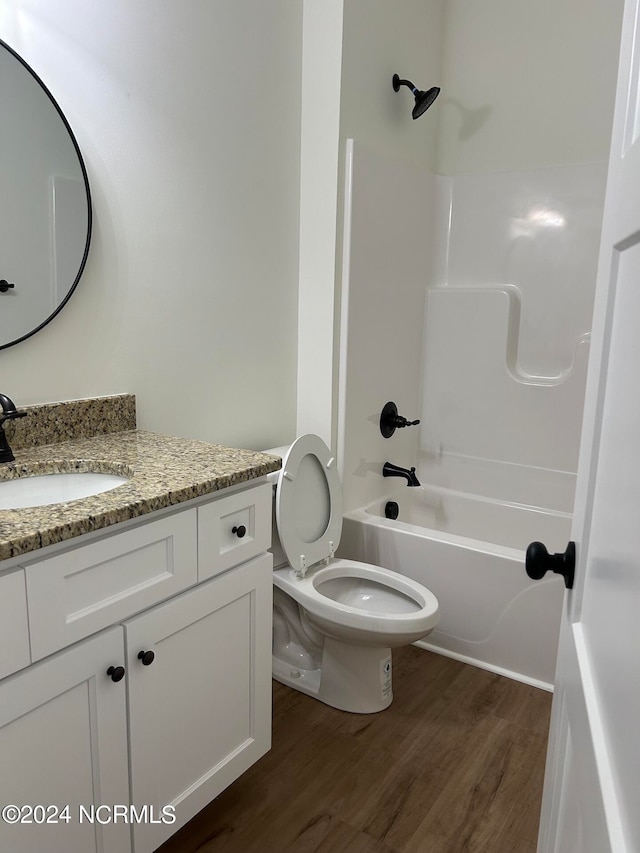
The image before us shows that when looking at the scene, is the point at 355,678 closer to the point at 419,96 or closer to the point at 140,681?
the point at 140,681

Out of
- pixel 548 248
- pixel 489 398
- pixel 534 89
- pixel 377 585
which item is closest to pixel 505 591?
pixel 377 585

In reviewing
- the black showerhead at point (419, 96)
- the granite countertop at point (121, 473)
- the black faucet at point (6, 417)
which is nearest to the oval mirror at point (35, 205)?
the black faucet at point (6, 417)

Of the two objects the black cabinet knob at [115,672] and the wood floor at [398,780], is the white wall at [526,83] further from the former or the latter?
the black cabinet knob at [115,672]

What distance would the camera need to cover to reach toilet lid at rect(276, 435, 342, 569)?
1.93 m

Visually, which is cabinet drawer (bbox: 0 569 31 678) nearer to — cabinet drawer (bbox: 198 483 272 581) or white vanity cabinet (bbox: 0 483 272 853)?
white vanity cabinet (bbox: 0 483 272 853)

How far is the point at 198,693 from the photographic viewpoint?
4.49 feet

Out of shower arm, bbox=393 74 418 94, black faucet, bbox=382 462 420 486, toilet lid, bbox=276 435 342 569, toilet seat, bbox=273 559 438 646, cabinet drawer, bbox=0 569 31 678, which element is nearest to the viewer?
cabinet drawer, bbox=0 569 31 678

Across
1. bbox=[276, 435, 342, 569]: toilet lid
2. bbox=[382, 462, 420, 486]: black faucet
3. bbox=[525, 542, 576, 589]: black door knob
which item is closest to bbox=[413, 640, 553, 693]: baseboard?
bbox=[276, 435, 342, 569]: toilet lid

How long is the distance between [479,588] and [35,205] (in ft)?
5.94

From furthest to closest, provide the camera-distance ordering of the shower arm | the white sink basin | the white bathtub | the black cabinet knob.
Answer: the shower arm
the white bathtub
the white sink basin
the black cabinet knob

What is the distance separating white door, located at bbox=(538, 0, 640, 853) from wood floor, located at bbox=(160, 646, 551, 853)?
2.52ft

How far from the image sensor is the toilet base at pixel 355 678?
1.97m

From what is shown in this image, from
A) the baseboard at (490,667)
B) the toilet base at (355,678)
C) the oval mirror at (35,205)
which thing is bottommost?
the baseboard at (490,667)

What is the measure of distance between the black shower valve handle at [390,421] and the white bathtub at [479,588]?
1.03 ft
